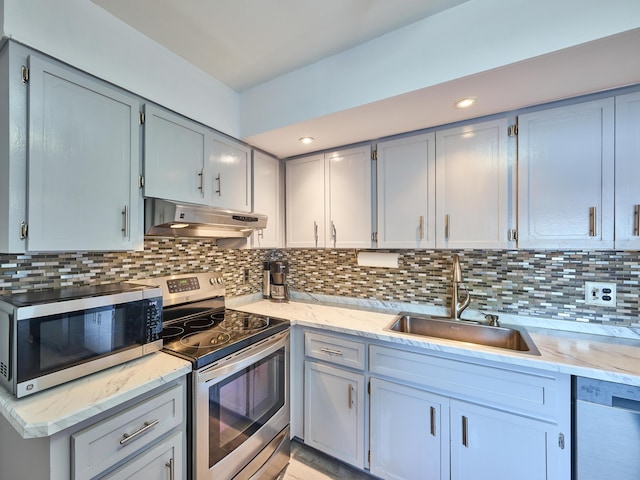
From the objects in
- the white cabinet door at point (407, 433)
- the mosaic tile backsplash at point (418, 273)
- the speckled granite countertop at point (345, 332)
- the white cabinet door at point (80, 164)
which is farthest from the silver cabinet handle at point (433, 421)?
the white cabinet door at point (80, 164)

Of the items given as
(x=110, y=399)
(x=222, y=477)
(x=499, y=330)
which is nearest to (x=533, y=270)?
(x=499, y=330)

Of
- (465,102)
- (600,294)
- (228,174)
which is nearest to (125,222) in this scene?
(228,174)

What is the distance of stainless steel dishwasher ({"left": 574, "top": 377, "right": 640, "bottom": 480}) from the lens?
1.09m

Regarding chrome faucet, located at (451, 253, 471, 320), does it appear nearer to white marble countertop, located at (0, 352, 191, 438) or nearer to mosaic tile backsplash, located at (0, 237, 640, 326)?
mosaic tile backsplash, located at (0, 237, 640, 326)

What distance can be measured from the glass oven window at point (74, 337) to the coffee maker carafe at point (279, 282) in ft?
4.13

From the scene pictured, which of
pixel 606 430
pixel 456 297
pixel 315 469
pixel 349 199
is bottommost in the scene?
pixel 315 469

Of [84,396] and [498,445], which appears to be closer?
[84,396]

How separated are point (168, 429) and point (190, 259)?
3.53 ft

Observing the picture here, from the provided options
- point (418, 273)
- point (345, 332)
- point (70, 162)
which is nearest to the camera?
point (70, 162)

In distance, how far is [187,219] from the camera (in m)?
1.37

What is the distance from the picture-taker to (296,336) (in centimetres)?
193

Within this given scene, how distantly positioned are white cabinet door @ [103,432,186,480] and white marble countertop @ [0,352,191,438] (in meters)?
0.25

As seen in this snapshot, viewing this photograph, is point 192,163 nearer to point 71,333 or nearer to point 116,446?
point 71,333

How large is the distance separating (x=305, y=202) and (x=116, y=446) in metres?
1.77
